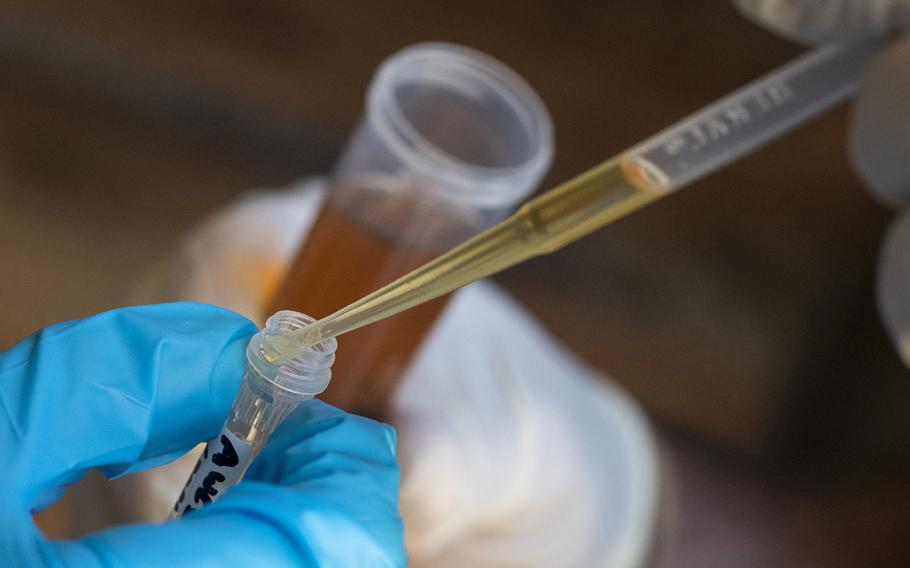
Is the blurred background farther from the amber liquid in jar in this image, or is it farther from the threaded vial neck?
the threaded vial neck

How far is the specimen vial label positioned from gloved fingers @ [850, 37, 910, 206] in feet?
1.82

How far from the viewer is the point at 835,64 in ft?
2.65

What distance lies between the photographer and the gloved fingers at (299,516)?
0.41 m

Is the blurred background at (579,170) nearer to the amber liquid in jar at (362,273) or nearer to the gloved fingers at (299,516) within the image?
the amber liquid in jar at (362,273)

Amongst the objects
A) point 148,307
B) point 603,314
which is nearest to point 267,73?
point 603,314

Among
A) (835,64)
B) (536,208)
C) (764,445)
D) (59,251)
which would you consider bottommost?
(764,445)

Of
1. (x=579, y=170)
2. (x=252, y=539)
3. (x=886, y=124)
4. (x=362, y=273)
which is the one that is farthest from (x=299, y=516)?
(x=579, y=170)

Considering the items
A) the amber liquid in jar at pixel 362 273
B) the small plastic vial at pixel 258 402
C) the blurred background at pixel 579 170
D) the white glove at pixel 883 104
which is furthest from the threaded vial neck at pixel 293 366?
the blurred background at pixel 579 170

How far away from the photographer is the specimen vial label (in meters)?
0.48

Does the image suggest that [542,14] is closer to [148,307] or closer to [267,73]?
[267,73]

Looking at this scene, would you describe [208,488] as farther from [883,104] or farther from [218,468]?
[883,104]

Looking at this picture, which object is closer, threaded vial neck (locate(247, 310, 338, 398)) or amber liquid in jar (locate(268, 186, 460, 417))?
threaded vial neck (locate(247, 310, 338, 398))

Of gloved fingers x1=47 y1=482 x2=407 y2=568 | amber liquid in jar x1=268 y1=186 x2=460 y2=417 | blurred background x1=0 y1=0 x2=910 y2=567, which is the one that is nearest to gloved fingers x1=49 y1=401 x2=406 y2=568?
gloved fingers x1=47 y1=482 x2=407 y2=568

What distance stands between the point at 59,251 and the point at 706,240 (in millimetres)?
935
